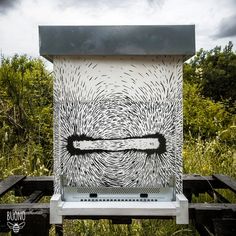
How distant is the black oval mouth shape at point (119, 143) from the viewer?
240cm

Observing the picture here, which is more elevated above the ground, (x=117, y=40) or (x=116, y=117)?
(x=117, y=40)

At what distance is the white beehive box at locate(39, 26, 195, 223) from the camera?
2.28 metres

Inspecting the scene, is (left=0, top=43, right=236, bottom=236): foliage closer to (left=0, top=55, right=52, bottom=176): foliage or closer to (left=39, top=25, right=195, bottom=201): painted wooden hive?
(left=0, top=55, right=52, bottom=176): foliage

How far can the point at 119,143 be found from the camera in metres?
2.41

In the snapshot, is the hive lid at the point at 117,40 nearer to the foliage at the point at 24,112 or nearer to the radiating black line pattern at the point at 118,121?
the radiating black line pattern at the point at 118,121

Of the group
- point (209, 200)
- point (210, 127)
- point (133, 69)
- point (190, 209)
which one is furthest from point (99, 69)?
point (210, 127)

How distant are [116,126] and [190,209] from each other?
26.3 inches

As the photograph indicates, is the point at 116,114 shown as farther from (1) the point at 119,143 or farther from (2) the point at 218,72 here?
(2) the point at 218,72

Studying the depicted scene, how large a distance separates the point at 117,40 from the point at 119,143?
2.08 ft

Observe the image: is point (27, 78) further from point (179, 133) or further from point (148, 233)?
point (179, 133)

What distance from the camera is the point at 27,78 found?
639 cm

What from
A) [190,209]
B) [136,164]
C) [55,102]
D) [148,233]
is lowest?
[148,233]

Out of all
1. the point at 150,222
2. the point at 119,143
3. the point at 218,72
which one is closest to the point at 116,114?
the point at 119,143

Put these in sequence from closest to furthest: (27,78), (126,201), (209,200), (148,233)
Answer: (126,201) → (148,233) → (209,200) → (27,78)
